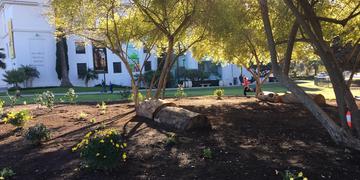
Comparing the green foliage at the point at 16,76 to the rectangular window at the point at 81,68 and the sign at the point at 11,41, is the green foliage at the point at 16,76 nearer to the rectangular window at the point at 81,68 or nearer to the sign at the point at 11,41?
the sign at the point at 11,41

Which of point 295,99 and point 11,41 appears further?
point 11,41

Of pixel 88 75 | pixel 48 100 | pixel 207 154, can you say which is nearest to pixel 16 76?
pixel 88 75

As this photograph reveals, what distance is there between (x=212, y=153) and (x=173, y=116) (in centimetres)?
295

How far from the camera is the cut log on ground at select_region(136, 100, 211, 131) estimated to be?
9109 mm

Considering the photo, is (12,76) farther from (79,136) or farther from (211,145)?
(211,145)

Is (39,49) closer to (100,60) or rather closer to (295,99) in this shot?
(100,60)

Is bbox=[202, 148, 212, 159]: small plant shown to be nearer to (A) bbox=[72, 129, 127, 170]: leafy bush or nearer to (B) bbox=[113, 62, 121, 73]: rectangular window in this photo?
(A) bbox=[72, 129, 127, 170]: leafy bush

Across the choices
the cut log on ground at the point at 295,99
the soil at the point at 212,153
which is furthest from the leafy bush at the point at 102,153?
the cut log on ground at the point at 295,99

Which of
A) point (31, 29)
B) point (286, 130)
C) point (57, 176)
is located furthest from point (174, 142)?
point (31, 29)

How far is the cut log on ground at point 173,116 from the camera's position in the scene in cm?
911

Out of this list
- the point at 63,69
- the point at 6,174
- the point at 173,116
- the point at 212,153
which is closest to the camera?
the point at 6,174

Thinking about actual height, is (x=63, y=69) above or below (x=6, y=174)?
above

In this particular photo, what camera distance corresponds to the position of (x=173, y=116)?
32.0 feet

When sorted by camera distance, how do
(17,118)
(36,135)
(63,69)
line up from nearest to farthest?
(36,135), (17,118), (63,69)
